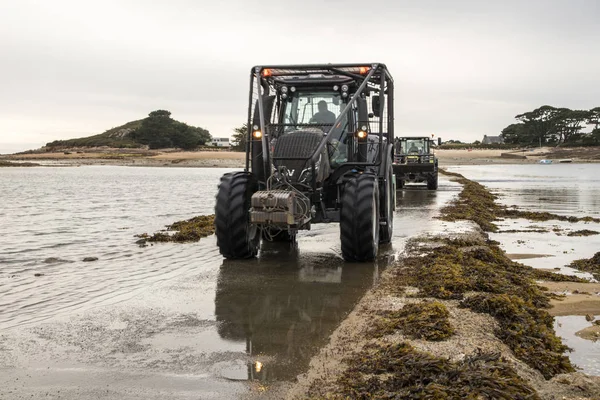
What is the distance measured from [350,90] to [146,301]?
4.63 m

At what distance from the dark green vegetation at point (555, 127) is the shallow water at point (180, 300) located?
93742 mm

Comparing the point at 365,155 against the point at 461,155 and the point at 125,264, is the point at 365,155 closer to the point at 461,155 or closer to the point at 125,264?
the point at 125,264

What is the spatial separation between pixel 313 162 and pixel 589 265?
13.2ft

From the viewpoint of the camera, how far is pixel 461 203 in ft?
57.5

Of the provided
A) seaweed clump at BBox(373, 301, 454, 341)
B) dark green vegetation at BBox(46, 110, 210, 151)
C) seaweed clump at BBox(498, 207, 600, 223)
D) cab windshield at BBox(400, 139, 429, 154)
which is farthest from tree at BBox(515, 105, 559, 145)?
A: seaweed clump at BBox(373, 301, 454, 341)

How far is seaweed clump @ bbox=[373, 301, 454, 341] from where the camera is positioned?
4.70m

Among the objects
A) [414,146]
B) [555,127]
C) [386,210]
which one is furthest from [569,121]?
[386,210]

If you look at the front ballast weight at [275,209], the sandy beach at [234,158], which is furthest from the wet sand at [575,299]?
the sandy beach at [234,158]

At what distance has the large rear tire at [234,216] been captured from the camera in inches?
310

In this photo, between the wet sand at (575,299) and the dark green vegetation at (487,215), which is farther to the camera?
the dark green vegetation at (487,215)

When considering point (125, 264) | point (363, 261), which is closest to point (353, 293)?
point (363, 261)

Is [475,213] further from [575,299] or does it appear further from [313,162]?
[575,299]

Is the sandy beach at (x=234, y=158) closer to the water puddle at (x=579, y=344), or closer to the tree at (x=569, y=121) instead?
the tree at (x=569, y=121)

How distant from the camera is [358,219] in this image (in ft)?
25.4
